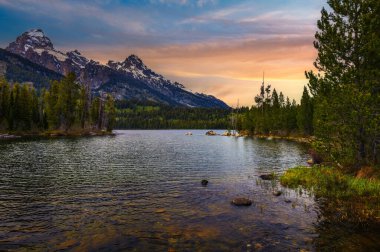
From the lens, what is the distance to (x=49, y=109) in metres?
134

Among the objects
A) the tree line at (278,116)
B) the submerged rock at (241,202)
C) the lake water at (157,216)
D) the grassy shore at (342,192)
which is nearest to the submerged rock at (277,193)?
the lake water at (157,216)

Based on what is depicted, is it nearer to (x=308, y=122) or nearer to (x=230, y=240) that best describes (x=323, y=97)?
(x=230, y=240)

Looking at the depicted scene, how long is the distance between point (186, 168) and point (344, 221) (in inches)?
1029

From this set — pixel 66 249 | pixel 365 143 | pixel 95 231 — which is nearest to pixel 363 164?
pixel 365 143

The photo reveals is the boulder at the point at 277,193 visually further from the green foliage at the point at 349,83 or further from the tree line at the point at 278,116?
the tree line at the point at 278,116

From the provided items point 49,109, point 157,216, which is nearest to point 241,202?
point 157,216

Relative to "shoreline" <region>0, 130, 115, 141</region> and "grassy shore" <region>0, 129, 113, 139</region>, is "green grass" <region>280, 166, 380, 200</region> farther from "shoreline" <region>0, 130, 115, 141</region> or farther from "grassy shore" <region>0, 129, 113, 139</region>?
"shoreline" <region>0, 130, 115, 141</region>

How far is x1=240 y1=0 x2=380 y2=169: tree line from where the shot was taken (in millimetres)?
26406

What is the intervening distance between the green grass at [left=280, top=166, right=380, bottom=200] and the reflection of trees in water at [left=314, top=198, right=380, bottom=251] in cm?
162

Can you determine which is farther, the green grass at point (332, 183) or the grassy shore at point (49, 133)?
the grassy shore at point (49, 133)

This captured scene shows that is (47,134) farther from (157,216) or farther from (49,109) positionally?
(157,216)

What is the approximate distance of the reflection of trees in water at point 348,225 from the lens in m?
15.0

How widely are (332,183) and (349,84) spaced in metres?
8.59

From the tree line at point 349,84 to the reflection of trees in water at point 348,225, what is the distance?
7286 millimetres
